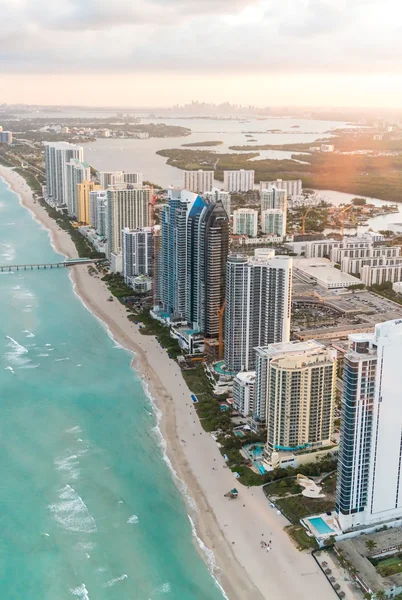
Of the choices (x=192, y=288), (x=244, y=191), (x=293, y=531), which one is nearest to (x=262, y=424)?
(x=293, y=531)

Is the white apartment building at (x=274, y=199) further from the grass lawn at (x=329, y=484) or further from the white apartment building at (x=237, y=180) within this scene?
the grass lawn at (x=329, y=484)

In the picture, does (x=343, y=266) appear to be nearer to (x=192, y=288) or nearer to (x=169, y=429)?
(x=192, y=288)

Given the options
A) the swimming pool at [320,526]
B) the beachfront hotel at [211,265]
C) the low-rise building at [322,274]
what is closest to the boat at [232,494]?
the swimming pool at [320,526]

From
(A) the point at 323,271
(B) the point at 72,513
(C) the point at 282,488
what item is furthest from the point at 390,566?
(A) the point at 323,271

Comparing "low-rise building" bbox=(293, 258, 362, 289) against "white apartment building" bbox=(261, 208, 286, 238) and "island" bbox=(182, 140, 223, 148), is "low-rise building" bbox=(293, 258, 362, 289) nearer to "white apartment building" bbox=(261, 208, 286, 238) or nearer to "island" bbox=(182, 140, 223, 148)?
"white apartment building" bbox=(261, 208, 286, 238)

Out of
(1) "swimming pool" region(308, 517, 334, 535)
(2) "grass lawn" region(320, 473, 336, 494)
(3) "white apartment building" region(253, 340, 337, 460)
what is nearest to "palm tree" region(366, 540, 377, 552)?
(1) "swimming pool" region(308, 517, 334, 535)
